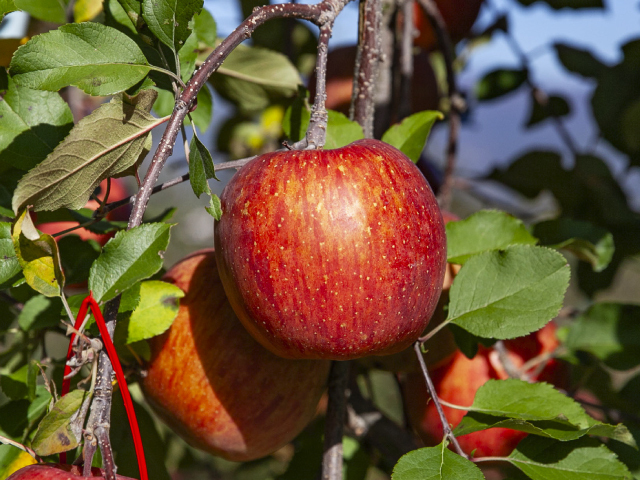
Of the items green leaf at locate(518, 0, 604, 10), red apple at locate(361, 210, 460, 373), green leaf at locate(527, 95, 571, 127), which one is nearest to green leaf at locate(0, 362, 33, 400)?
red apple at locate(361, 210, 460, 373)

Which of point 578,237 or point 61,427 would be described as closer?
point 61,427

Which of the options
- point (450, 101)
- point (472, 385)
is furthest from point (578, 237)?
point (450, 101)

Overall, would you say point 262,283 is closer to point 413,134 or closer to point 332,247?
point 332,247

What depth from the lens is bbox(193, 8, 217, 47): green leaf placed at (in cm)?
74

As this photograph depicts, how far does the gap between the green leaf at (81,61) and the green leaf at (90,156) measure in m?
0.03

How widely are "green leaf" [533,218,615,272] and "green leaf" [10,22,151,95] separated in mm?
610

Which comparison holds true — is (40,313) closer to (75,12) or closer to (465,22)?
(75,12)

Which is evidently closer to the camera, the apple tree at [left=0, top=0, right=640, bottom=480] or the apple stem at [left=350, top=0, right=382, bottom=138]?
the apple tree at [left=0, top=0, right=640, bottom=480]

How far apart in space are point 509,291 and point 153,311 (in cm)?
39

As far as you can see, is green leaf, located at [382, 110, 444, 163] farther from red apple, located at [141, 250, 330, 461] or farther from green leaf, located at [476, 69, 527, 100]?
green leaf, located at [476, 69, 527, 100]

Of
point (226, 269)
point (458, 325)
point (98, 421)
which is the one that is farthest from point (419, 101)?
point (98, 421)

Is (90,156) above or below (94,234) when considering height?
above

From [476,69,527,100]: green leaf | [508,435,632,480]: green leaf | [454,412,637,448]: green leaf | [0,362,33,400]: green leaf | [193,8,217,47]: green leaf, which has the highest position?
[193,8,217,47]: green leaf

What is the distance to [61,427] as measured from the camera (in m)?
0.47
